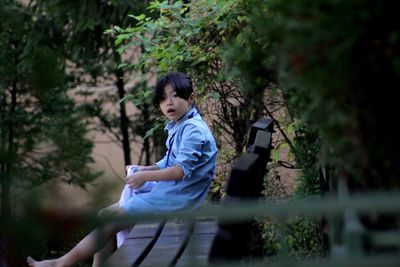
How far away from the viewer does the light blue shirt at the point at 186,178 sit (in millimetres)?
5188

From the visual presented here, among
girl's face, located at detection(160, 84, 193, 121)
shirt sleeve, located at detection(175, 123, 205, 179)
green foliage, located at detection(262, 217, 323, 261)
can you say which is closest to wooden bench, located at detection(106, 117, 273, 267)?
shirt sleeve, located at detection(175, 123, 205, 179)

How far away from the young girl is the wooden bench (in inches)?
7.7

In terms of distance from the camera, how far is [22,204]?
2.63 m

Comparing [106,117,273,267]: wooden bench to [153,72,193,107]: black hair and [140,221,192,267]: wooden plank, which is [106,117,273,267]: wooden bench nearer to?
[140,221,192,267]: wooden plank

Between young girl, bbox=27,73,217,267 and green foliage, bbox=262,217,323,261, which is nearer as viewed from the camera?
young girl, bbox=27,73,217,267

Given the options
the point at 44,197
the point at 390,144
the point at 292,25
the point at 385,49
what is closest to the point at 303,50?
the point at 292,25

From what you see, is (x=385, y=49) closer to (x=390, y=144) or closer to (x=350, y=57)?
(x=350, y=57)

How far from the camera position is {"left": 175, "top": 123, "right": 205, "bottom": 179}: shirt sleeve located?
203 inches

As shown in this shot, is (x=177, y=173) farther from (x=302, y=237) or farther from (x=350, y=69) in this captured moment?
(x=350, y=69)

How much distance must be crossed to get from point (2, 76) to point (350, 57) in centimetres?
121

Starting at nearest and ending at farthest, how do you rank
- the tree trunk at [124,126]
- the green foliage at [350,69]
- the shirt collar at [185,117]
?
the green foliage at [350,69] → the shirt collar at [185,117] → the tree trunk at [124,126]

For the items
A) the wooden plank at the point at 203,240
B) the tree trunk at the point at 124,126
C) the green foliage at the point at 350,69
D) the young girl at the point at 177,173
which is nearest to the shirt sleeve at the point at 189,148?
the young girl at the point at 177,173

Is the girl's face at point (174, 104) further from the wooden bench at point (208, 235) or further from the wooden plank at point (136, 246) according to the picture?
the wooden plank at point (136, 246)

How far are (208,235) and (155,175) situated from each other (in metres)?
0.45
